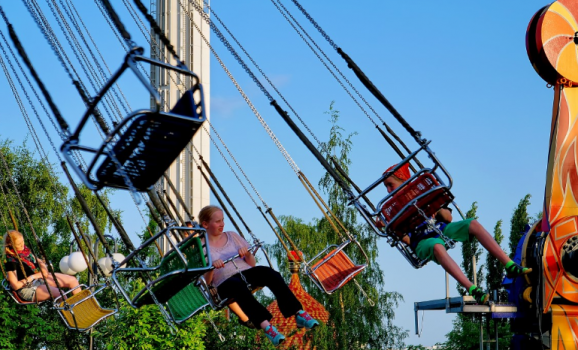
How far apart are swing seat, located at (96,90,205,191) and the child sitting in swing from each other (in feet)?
9.56

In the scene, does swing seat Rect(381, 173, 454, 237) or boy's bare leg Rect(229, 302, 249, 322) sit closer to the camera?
swing seat Rect(381, 173, 454, 237)

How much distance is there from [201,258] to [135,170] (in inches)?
32.3

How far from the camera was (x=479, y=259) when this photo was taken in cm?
2542

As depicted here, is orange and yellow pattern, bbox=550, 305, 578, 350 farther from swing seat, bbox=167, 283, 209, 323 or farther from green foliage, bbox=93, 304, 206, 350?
green foliage, bbox=93, 304, 206, 350

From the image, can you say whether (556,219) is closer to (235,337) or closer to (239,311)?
(239,311)

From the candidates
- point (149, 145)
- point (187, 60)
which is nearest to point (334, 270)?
point (149, 145)

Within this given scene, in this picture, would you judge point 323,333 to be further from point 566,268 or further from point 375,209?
point 375,209

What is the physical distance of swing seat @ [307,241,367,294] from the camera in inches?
398

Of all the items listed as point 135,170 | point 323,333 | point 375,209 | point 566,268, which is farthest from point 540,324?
point 323,333

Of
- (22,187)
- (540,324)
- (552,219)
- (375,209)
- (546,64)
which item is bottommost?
(540,324)

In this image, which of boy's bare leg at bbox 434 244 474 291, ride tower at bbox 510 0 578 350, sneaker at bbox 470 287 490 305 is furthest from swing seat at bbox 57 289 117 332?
ride tower at bbox 510 0 578 350

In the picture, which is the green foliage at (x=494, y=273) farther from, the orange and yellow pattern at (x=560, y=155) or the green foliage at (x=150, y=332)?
the orange and yellow pattern at (x=560, y=155)

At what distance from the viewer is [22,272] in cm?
1230

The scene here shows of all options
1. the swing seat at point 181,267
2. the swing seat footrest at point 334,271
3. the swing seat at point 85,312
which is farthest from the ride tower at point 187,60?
the swing seat at point 181,267
